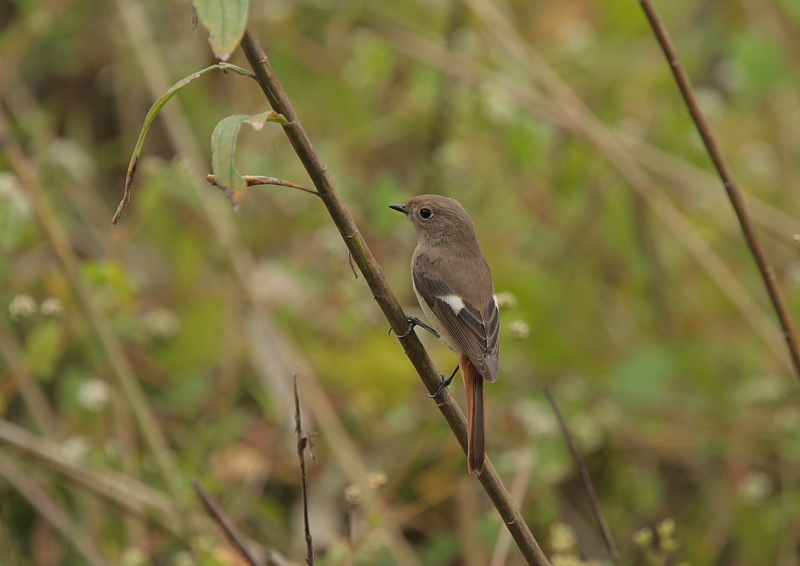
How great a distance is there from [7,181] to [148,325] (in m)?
1.05

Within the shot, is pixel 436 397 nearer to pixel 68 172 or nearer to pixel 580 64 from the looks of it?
pixel 68 172

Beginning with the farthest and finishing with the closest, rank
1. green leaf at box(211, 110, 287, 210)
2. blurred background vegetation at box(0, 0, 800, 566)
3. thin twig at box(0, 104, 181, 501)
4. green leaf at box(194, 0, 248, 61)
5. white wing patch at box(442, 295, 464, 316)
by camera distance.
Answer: blurred background vegetation at box(0, 0, 800, 566) < thin twig at box(0, 104, 181, 501) < white wing patch at box(442, 295, 464, 316) < green leaf at box(211, 110, 287, 210) < green leaf at box(194, 0, 248, 61)

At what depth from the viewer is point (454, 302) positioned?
286 cm

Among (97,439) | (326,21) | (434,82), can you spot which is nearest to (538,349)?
(434,82)

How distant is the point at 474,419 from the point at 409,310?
256 cm

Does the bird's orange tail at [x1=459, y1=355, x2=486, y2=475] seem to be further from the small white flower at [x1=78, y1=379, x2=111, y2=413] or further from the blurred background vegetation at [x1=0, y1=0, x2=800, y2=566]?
the small white flower at [x1=78, y1=379, x2=111, y2=413]

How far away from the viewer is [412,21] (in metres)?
5.05

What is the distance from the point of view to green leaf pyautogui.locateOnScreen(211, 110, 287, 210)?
1533mm

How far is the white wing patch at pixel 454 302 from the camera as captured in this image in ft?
9.32

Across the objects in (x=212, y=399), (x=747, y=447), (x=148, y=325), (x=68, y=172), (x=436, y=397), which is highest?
(x=68, y=172)

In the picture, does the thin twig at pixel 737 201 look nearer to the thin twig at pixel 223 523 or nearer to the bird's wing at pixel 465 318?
the bird's wing at pixel 465 318

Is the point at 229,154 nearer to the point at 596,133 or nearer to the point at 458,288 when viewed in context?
the point at 458,288

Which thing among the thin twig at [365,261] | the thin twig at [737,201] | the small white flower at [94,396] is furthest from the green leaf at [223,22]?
the small white flower at [94,396]

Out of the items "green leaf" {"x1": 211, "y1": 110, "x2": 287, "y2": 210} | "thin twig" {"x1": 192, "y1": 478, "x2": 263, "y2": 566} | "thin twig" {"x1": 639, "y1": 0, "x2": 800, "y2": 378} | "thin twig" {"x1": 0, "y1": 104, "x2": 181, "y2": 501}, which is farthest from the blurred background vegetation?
"green leaf" {"x1": 211, "y1": 110, "x2": 287, "y2": 210}
